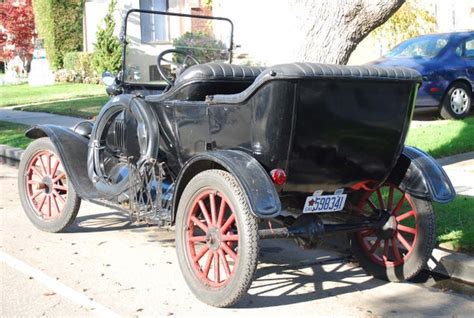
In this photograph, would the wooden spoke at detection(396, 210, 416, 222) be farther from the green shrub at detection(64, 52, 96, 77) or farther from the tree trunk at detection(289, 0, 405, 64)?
the green shrub at detection(64, 52, 96, 77)

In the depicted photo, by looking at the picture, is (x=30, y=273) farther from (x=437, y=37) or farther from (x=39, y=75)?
(x=39, y=75)

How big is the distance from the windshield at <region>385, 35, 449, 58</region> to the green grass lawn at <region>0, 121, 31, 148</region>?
6.93 m

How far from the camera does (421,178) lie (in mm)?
4957

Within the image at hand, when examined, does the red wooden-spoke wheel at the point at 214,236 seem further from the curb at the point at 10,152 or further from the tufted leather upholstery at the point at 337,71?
the curb at the point at 10,152

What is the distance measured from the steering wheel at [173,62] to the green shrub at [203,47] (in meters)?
0.06

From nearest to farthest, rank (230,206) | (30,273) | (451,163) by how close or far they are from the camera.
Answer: (230,206) < (30,273) < (451,163)

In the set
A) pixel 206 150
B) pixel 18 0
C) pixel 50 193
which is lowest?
pixel 50 193

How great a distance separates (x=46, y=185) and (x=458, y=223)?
153 inches

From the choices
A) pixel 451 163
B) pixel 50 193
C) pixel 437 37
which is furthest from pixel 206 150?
pixel 437 37

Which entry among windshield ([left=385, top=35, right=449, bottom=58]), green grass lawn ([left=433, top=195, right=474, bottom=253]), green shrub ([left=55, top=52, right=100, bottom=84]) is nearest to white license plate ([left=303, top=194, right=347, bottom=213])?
green grass lawn ([left=433, top=195, right=474, bottom=253])

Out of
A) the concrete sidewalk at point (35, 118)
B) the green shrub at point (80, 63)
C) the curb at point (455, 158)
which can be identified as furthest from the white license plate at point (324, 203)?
the green shrub at point (80, 63)

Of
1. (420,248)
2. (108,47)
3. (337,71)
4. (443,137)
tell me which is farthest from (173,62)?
(108,47)

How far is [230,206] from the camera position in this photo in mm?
4484

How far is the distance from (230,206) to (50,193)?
2801mm
